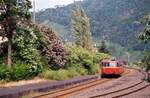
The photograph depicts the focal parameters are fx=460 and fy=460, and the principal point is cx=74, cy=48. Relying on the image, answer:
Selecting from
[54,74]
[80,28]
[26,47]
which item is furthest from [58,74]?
[80,28]

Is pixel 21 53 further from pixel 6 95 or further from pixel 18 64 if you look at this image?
pixel 6 95

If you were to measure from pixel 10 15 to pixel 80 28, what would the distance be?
52.3 meters

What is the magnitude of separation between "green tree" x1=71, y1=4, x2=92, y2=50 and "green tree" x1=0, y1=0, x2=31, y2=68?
48.4 metres

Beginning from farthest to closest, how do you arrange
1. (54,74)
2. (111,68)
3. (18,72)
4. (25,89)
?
(111,68)
(54,74)
(18,72)
(25,89)

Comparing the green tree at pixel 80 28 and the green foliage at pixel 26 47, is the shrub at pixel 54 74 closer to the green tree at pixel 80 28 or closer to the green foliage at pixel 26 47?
the green foliage at pixel 26 47

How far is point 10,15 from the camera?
134 ft

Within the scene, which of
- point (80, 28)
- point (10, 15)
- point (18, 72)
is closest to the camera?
point (18, 72)

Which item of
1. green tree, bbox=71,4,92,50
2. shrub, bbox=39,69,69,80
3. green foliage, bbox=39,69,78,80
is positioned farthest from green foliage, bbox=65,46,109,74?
green tree, bbox=71,4,92,50

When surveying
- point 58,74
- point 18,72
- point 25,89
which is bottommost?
point 25,89

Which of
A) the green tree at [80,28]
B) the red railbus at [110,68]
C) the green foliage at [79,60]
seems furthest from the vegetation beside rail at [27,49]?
the green tree at [80,28]

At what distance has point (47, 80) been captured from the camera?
42.5 metres

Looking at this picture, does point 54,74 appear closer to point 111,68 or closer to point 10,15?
point 10,15

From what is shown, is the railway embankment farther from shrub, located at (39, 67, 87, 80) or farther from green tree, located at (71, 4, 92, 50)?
green tree, located at (71, 4, 92, 50)

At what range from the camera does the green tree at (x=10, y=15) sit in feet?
133
